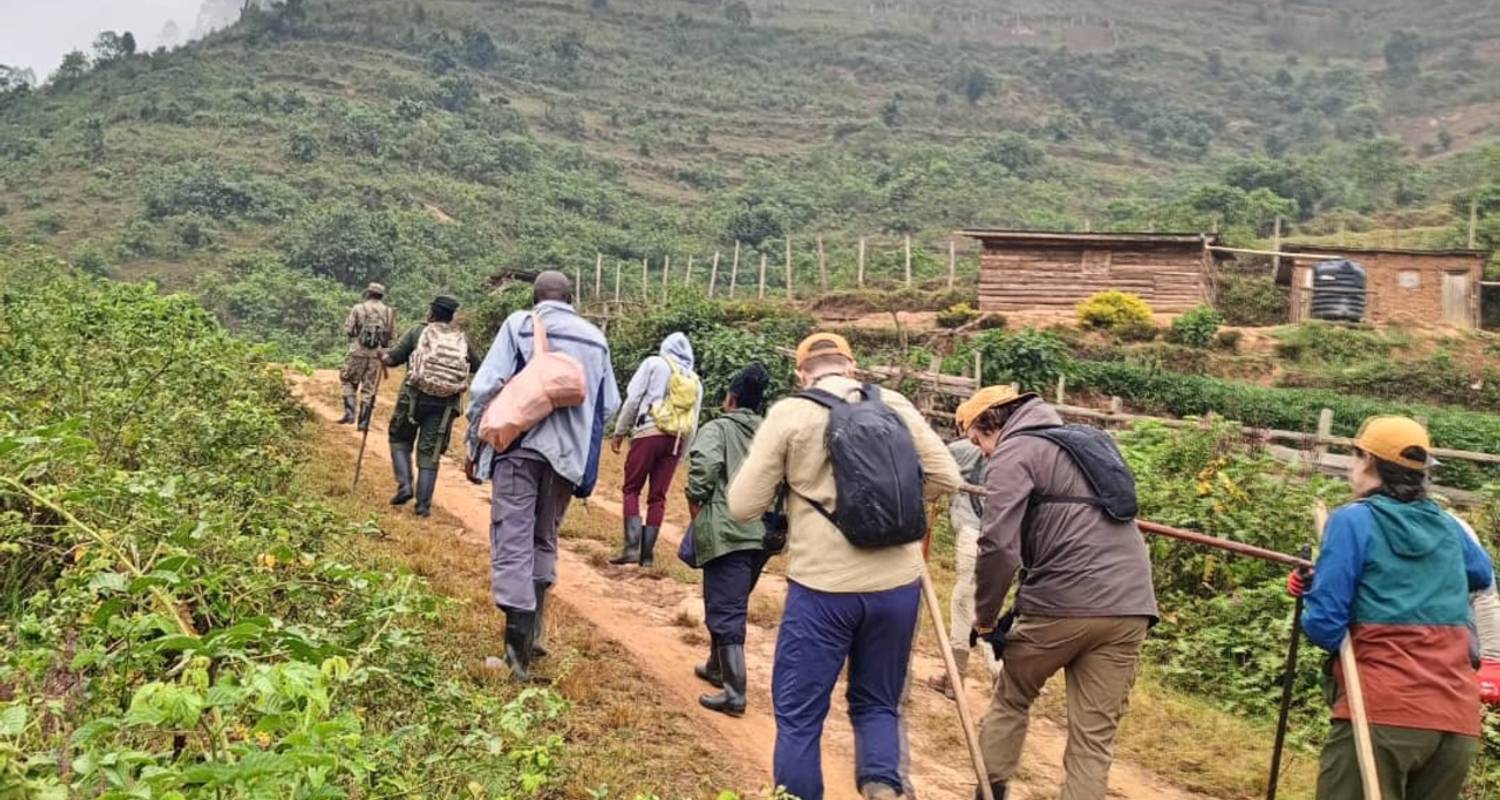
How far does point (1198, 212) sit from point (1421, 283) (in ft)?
60.3

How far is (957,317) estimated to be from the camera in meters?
31.4

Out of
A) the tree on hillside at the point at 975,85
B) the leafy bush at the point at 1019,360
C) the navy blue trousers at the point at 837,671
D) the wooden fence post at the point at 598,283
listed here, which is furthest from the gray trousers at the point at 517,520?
the tree on hillside at the point at 975,85

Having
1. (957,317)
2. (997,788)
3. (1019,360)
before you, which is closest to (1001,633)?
(997,788)

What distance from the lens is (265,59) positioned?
8394cm

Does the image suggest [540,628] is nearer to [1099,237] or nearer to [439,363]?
[439,363]

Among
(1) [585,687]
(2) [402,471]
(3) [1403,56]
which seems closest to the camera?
(1) [585,687]

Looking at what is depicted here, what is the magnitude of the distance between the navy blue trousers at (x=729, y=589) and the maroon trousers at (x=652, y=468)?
2.72 metres

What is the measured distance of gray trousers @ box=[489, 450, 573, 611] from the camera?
494 cm

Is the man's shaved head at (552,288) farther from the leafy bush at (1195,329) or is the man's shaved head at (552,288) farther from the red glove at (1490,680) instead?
the leafy bush at (1195,329)

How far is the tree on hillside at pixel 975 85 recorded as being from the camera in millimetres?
100438

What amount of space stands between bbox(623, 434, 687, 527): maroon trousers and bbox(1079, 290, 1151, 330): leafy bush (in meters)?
23.3

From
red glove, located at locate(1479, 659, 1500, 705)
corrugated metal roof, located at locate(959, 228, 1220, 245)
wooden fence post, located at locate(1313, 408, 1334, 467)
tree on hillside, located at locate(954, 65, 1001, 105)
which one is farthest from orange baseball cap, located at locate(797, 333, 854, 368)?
tree on hillside, located at locate(954, 65, 1001, 105)

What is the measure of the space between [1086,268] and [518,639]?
29.3m

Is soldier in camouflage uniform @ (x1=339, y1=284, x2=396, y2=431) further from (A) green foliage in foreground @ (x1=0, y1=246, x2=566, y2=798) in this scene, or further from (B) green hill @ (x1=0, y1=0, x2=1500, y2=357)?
(B) green hill @ (x1=0, y1=0, x2=1500, y2=357)
